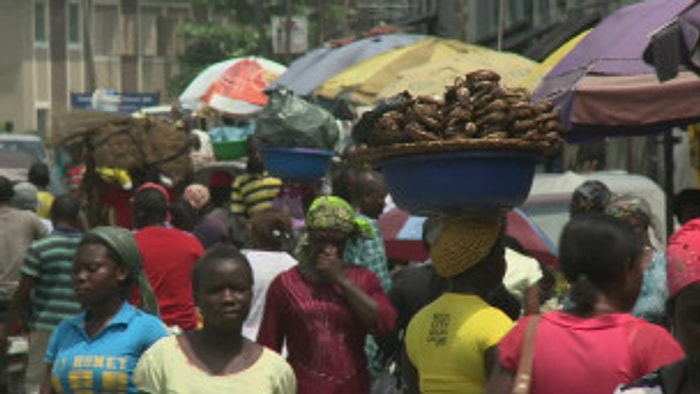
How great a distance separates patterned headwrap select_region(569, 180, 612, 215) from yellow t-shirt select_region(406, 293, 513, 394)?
2750 millimetres

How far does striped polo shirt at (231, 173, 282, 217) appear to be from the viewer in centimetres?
1582

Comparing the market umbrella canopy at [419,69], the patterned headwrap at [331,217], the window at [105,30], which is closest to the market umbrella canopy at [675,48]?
the patterned headwrap at [331,217]

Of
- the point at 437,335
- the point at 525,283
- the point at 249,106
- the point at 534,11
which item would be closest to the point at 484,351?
the point at 437,335

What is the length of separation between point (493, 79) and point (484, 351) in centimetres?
125

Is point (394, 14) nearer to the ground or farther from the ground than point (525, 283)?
nearer to the ground

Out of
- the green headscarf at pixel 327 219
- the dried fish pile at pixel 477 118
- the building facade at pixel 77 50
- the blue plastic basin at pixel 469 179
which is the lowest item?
the building facade at pixel 77 50

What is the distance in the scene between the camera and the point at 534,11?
32.4m

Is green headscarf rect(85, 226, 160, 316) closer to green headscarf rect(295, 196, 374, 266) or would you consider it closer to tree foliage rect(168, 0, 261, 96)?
green headscarf rect(295, 196, 374, 266)

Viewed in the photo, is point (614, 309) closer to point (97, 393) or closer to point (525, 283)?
point (97, 393)

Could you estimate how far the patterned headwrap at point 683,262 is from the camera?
459 centimetres

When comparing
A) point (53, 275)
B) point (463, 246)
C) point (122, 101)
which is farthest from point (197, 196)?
point (122, 101)

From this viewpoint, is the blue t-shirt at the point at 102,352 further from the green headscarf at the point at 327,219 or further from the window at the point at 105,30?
the window at the point at 105,30

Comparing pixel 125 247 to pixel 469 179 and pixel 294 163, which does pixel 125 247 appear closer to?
pixel 469 179

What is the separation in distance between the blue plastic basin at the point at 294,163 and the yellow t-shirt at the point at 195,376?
849cm
